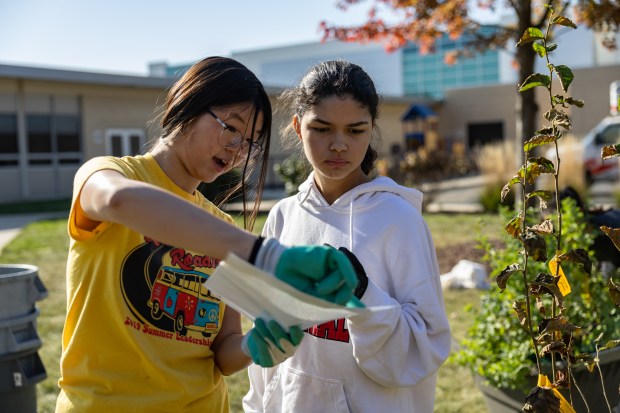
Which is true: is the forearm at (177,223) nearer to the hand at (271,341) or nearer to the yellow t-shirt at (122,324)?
the hand at (271,341)

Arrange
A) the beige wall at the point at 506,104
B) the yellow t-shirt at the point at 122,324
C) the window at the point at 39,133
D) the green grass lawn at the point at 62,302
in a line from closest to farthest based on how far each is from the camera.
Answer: the yellow t-shirt at the point at 122,324 < the green grass lawn at the point at 62,302 < the window at the point at 39,133 < the beige wall at the point at 506,104

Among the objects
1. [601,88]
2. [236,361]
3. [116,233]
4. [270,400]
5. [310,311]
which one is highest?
[601,88]

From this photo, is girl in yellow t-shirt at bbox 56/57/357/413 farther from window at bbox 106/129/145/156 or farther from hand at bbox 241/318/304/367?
window at bbox 106/129/145/156

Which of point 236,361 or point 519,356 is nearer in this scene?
point 236,361

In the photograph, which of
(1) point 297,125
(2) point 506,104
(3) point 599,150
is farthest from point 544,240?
(2) point 506,104

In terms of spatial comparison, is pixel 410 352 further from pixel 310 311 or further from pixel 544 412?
pixel 310 311

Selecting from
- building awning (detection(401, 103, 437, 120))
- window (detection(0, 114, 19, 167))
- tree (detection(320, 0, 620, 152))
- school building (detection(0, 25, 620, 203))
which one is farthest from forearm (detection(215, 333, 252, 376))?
building awning (detection(401, 103, 437, 120))

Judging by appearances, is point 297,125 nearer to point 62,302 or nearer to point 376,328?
point 376,328

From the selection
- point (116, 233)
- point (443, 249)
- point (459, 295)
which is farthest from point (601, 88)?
point (116, 233)

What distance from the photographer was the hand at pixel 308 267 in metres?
1.25

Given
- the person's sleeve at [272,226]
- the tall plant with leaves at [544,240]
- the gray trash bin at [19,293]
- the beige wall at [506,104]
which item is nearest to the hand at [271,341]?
the tall plant with leaves at [544,240]

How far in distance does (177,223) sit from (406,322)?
2.80 feet

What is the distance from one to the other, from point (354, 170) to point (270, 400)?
77cm

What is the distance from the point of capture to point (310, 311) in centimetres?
135
